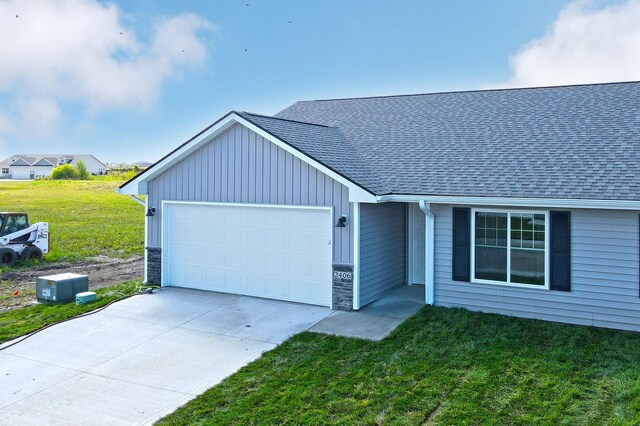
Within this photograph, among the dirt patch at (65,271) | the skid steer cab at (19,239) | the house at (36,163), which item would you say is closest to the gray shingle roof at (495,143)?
the dirt patch at (65,271)

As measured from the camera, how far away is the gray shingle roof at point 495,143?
10.3 metres

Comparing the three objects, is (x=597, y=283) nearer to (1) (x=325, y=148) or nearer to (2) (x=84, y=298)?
(1) (x=325, y=148)

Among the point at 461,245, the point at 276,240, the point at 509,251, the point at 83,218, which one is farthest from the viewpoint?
the point at 83,218

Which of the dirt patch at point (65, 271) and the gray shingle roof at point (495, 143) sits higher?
the gray shingle roof at point (495, 143)

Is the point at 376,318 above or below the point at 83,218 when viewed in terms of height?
below

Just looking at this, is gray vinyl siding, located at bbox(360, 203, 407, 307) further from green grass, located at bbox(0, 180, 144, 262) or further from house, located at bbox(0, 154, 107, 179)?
house, located at bbox(0, 154, 107, 179)

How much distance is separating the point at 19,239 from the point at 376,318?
13687mm

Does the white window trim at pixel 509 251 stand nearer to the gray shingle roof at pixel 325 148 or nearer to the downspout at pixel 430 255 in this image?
the downspout at pixel 430 255

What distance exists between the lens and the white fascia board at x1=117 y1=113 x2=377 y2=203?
10766mm

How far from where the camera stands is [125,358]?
8.80 m

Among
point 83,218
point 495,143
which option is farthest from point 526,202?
point 83,218

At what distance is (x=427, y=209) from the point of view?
35.9ft

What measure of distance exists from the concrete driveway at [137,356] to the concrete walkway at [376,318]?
366 mm

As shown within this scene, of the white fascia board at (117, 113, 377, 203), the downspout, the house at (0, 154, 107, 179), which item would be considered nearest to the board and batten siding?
the white fascia board at (117, 113, 377, 203)
